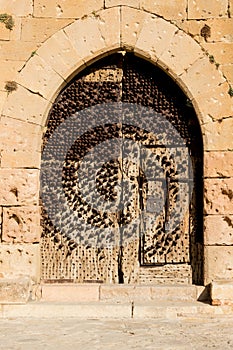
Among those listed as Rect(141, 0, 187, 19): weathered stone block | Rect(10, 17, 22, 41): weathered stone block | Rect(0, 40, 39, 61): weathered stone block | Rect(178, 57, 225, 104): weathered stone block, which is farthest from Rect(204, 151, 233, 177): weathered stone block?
Rect(10, 17, 22, 41): weathered stone block

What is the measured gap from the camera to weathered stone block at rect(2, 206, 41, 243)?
19.7 ft

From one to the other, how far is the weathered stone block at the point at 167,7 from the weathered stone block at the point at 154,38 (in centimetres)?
11

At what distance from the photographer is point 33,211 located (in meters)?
6.06

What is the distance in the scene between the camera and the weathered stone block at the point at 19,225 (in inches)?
236

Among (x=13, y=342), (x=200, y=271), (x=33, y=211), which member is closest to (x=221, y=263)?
(x=200, y=271)

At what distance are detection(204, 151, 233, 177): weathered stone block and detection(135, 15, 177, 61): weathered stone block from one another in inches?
52.3

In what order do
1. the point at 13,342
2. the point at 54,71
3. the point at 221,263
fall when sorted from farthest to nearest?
1. the point at 54,71
2. the point at 221,263
3. the point at 13,342

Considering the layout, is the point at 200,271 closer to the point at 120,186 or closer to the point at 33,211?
the point at 120,186

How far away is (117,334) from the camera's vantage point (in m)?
4.61

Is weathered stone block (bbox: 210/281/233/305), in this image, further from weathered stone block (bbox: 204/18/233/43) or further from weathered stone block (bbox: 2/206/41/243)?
weathered stone block (bbox: 204/18/233/43)

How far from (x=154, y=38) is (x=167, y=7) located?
423mm

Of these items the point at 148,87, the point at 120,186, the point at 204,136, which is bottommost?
the point at 120,186

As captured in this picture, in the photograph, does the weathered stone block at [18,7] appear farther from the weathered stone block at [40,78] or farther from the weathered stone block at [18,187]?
the weathered stone block at [18,187]

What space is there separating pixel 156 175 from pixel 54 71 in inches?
67.9
